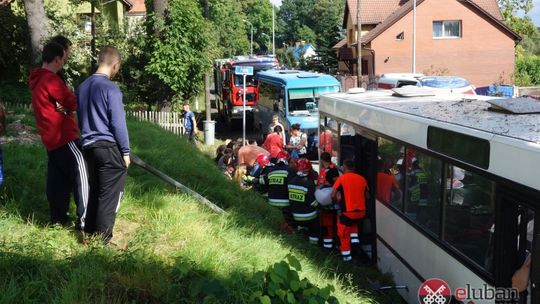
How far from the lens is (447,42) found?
4356 centimetres

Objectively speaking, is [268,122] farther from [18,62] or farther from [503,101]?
[503,101]

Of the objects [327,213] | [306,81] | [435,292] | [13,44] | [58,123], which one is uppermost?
[13,44]

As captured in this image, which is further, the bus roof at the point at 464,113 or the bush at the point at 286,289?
the bus roof at the point at 464,113

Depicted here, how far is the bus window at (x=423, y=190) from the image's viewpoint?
18.4 ft

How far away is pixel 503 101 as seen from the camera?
222 inches

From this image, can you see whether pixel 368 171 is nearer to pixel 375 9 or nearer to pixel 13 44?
pixel 13 44

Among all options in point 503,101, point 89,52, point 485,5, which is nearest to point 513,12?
point 485,5

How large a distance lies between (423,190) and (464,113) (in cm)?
91

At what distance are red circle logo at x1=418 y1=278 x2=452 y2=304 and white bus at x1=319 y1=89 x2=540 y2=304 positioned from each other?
0.03m

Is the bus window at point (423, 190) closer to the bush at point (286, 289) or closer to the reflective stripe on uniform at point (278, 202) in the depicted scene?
the bush at point (286, 289)

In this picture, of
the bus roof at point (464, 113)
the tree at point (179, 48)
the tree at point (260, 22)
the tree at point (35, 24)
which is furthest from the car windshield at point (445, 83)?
the tree at point (260, 22)

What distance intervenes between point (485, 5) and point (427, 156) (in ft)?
154

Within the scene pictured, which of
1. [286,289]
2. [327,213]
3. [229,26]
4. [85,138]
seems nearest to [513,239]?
[286,289]

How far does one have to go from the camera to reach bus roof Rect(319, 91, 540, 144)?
14.8 ft
